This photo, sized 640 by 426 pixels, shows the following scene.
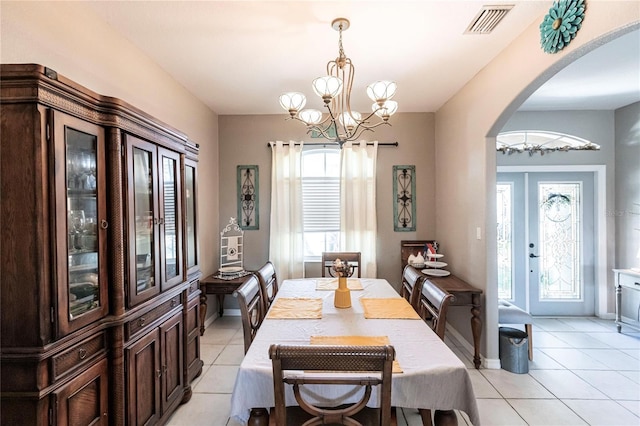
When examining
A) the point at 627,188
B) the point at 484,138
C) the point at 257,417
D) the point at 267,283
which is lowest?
the point at 257,417

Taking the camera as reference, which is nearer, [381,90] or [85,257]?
[85,257]

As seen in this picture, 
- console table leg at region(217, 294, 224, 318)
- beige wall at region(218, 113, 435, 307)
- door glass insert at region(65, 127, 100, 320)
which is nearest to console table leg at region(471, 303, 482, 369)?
beige wall at region(218, 113, 435, 307)

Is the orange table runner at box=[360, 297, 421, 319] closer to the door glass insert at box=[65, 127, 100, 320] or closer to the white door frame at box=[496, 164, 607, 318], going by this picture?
the door glass insert at box=[65, 127, 100, 320]

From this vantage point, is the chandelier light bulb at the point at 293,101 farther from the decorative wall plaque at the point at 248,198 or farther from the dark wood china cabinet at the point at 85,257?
the decorative wall plaque at the point at 248,198

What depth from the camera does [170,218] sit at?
2166mm

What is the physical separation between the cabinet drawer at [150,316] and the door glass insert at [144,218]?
6.6 inches

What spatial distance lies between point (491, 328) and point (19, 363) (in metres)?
3.32

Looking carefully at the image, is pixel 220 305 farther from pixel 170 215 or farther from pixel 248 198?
pixel 170 215

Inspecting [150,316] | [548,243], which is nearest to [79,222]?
[150,316]

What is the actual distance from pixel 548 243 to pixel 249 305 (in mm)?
4341

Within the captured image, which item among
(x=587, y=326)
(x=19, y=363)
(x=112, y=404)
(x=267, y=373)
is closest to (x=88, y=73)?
(x=19, y=363)

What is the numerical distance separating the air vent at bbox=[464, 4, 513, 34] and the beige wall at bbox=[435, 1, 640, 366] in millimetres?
295

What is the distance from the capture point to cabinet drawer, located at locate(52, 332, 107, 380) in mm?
1305

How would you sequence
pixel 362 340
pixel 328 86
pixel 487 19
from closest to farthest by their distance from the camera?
1. pixel 362 340
2. pixel 328 86
3. pixel 487 19
